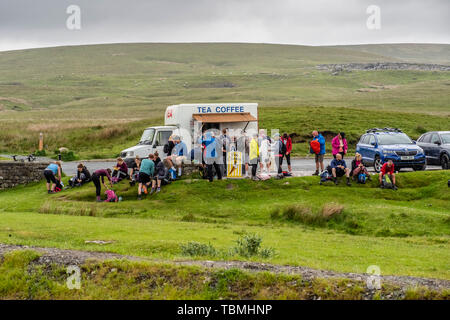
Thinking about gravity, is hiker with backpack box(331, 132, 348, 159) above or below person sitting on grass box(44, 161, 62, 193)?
above

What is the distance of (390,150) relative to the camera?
27.8 meters

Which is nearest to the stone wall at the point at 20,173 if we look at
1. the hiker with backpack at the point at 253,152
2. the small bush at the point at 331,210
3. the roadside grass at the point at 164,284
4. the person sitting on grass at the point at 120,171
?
the person sitting on grass at the point at 120,171

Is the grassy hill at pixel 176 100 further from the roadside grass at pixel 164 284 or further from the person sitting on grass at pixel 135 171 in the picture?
the roadside grass at pixel 164 284

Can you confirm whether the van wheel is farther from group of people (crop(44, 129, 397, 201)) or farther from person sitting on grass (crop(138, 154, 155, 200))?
person sitting on grass (crop(138, 154, 155, 200))

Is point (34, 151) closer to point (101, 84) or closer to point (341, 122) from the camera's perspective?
point (341, 122)

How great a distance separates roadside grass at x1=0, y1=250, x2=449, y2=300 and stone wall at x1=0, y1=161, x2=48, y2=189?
19.5 meters

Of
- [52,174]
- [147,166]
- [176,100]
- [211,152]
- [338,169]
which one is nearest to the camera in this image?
[147,166]

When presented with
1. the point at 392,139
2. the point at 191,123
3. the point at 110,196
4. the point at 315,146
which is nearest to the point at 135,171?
the point at 110,196

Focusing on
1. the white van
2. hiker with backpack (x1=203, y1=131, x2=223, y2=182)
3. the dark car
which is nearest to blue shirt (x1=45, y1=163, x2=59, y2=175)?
the white van

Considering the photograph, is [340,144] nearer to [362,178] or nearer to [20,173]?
[362,178]

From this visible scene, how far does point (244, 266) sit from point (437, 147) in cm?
2118

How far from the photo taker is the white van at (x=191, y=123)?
29.9m

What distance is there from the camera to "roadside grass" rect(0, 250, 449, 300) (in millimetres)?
10047
